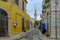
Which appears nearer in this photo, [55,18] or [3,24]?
[55,18]

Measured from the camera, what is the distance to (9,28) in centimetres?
2275

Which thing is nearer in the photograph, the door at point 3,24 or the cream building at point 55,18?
the cream building at point 55,18

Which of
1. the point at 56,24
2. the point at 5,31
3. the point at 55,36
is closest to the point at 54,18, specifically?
the point at 56,24

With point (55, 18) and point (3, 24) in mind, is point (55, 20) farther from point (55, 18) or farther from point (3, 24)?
point (3, 24)

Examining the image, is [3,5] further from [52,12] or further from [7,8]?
[52,12]

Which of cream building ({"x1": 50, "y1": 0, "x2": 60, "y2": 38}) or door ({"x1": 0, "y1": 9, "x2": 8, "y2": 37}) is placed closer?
cream building ({"x1": 50, "y1": 0, "x2": 60, "y2": 38})

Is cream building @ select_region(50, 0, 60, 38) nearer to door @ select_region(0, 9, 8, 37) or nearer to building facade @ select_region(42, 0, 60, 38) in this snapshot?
building facade @ select_region(42, 0, 60, 38)

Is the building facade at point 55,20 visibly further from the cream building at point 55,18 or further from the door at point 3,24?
the door at point 3,24

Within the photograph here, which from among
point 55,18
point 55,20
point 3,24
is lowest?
point 3,24

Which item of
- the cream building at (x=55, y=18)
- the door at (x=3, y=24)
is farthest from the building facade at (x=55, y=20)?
the door at (x=3, y=24)

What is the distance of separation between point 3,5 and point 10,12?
3.88ft

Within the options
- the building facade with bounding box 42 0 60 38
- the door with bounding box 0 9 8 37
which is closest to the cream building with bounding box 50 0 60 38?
the building facade with bounding box 42 0 60 38

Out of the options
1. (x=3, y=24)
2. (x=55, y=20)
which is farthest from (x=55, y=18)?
(x=3, y=24)

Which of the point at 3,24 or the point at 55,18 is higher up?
the point at 55,18
